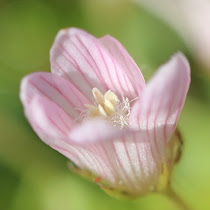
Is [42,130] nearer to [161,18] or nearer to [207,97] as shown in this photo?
[207,97]

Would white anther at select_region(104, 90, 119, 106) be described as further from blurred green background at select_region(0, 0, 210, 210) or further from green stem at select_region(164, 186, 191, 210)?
blurred green background at select_region(0, 0, 210, 210)

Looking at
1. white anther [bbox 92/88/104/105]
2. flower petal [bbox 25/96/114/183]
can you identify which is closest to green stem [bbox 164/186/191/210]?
flower petal [bbox 25/96/114/183]

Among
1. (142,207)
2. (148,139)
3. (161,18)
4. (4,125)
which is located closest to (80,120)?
(148,139)

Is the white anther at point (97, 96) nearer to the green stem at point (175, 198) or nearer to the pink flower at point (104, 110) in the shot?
the pink flower at point (104, 110)

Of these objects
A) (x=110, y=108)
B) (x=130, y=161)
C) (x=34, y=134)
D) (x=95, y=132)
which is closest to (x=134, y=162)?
(x=130, y=161)

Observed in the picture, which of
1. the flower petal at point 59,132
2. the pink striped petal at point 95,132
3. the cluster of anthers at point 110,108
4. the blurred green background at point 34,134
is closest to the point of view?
the pink striped petal at point 95,132

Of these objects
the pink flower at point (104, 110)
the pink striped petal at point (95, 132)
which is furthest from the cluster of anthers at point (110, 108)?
the pink striped petal at point (95, 132)
